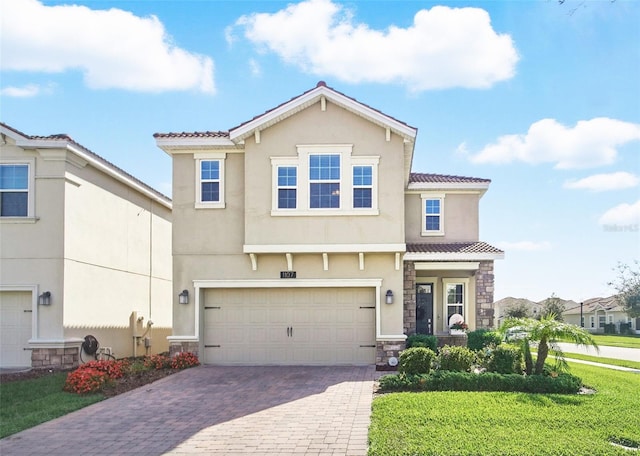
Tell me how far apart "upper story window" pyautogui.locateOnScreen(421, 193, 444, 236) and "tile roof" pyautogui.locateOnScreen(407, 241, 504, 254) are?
1.95 feet

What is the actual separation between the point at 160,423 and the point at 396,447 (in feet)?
13.6

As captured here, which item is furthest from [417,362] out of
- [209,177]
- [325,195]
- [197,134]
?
[197,134]

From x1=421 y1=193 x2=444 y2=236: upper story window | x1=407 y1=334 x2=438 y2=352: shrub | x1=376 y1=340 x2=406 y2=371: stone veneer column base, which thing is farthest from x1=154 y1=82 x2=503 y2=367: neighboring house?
x1=421 y1=193 x2=444 y2=236: upper story window

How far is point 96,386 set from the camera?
489 inches

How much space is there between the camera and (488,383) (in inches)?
463

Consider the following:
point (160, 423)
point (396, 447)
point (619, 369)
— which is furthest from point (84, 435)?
point (619, 369)

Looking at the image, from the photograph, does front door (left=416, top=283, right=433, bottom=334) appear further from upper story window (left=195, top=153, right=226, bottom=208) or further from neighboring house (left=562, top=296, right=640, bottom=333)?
neighboring house (left=562, top=296, right=640, bottom=333)

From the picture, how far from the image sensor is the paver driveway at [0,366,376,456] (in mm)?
8336

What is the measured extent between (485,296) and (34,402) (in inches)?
546

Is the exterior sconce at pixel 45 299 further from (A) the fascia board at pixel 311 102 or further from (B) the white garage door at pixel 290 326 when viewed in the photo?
(A) the fascia board at pixel 311 102

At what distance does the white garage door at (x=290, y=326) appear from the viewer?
53.9 feet

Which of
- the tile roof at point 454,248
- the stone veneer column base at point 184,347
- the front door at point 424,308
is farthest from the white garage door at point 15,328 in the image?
the front door at point 424,308

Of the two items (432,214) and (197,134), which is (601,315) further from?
(197,134)

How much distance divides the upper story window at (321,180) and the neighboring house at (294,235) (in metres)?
0.03
